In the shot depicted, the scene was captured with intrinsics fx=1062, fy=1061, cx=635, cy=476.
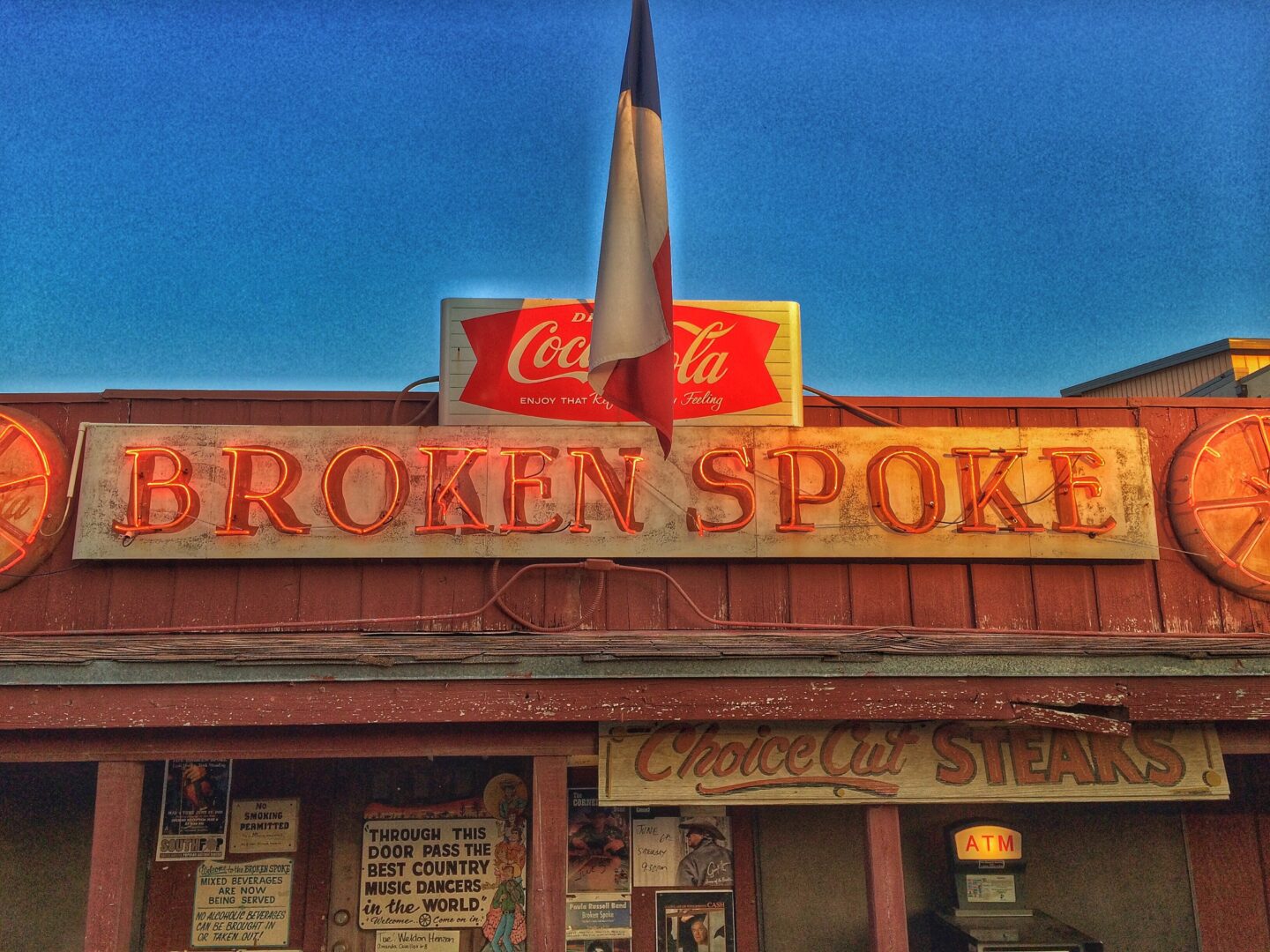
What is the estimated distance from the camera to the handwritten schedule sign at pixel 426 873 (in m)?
8.27

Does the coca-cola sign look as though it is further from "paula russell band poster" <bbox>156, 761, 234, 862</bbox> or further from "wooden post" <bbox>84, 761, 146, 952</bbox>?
"wooden post" <bbox>84, 761, 146, 952</bbox>

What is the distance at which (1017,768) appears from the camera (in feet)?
21.5

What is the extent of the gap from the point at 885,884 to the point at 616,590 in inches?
124

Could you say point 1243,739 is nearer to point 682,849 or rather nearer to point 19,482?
point 682,849

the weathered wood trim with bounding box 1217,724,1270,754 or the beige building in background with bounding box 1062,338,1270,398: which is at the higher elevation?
the beige building in background with bounding box 1062,338,1270,398

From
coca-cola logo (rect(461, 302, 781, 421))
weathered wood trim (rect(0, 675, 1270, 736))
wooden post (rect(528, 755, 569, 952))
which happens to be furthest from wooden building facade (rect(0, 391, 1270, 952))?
wooden post (rect(528, 755, 569, 952))

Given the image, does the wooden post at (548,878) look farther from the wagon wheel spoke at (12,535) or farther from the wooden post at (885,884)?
the wagon wheel spoke at (12,535)

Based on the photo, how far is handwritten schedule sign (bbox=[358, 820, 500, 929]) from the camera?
8.27 metres

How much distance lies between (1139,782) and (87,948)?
20.6ft

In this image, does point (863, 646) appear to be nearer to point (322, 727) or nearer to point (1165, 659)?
point (1165, 659)

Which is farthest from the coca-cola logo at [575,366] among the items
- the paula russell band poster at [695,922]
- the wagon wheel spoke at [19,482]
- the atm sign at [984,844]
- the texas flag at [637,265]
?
the paula russell band poster at [695,922]

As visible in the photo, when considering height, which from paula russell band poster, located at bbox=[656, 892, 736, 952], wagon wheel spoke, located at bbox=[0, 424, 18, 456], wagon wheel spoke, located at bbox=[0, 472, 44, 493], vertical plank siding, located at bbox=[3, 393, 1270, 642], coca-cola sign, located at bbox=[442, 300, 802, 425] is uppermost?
coca-cola sign, located at bbox=[442, 300, 802, 425]

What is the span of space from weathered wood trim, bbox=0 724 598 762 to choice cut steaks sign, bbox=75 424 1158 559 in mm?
2208

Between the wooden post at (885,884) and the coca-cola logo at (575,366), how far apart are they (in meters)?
3.74
